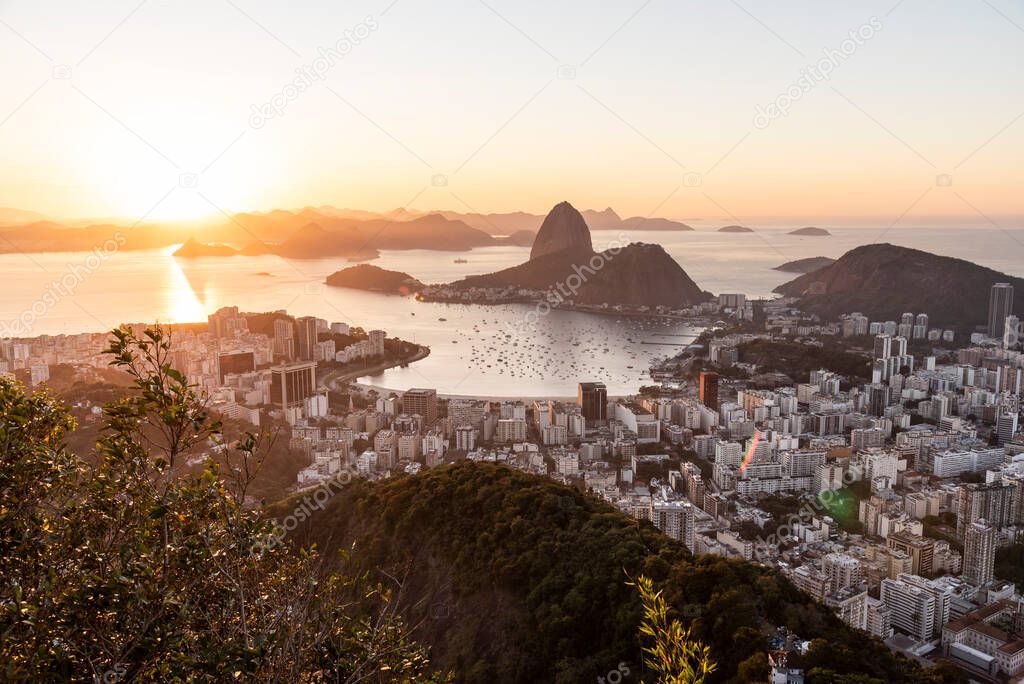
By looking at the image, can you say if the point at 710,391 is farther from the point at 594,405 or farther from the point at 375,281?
the point at 375,281

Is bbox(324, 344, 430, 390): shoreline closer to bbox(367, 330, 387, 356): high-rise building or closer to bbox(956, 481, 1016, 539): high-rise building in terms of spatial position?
bbox(367, 330, 387, 356): high-rise building

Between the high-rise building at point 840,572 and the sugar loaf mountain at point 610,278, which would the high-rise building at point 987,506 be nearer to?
the high-rise building at point 840,572

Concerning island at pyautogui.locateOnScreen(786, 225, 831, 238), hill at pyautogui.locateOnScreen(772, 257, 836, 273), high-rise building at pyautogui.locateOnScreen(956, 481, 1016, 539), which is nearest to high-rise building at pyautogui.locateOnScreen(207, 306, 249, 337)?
high-rise building at pyautogui.locateOnScreen(956, 481, 1016, 539)

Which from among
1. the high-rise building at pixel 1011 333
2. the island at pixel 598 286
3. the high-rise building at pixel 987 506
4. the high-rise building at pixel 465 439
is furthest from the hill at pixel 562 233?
the high-rise building at pixel 987 506

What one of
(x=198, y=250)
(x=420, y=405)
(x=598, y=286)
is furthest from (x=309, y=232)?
(x=420, y=405)

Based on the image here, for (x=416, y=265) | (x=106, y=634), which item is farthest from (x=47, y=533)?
(x=416, y=265)

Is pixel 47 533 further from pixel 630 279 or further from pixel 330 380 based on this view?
pixel 630 279
